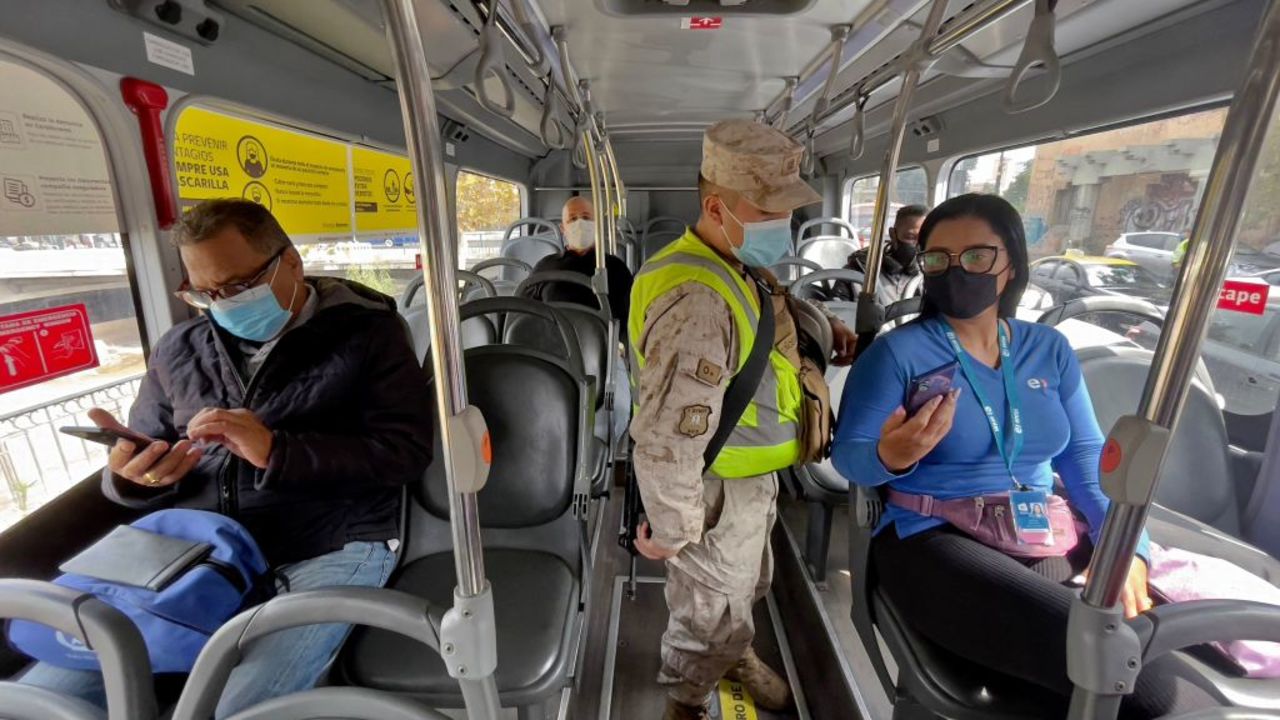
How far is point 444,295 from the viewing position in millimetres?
803

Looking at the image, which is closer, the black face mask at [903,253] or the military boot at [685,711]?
the military boot at [685,711]

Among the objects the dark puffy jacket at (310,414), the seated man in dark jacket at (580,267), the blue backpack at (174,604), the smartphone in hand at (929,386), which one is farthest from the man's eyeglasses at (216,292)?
the seated man in dark jacket at (580,267)

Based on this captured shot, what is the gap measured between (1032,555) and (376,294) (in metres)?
1.93

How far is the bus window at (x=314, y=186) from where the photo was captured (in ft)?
7.79

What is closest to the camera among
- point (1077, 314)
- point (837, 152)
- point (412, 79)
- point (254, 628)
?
point (412, 79)

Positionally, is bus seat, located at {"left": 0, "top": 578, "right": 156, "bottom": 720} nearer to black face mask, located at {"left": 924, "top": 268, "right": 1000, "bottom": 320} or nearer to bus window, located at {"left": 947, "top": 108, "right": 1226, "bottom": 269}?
black face mask, located at {"left": 924, "top": 268, "right": 1000, "bottom": 320}

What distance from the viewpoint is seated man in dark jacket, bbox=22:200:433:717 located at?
4.65 feet

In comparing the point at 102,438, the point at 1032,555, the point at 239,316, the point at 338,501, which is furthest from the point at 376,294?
the point at 1032,555

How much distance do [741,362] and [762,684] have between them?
1.31 metres

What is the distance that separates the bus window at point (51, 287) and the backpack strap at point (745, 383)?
6.26 feet

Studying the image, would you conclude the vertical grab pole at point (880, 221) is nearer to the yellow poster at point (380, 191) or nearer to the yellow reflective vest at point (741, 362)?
the yellow reflective vest at point (741, 362)

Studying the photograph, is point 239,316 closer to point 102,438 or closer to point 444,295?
point 102,438

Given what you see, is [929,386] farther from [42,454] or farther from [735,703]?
[42,454]

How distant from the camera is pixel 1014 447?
1.52 meters
